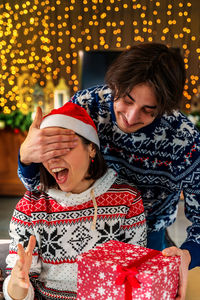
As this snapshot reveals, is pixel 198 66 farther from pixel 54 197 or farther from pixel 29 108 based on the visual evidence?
pixel 54 197

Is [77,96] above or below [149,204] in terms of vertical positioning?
above

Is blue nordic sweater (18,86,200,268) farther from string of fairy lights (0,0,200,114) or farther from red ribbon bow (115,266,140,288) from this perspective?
string of fairy lights (0,0,200,114)

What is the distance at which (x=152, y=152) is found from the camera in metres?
1.26

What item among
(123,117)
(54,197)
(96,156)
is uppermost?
(123,117)

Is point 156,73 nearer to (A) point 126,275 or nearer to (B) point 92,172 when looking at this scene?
(B) point 92,172

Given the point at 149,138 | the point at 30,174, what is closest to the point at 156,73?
the point at 149,138

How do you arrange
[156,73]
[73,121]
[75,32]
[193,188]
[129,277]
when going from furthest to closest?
[75,32] < [193,188] < [73,121] < [156,73] < [129,277]

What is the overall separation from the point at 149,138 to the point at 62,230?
1.43 feet

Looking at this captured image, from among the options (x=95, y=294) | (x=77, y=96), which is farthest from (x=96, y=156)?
(x=95, y=294)

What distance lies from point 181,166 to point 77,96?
18.5 inches

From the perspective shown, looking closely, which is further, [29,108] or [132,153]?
[29,108]

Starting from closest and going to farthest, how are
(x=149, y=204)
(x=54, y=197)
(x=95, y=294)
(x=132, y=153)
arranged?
1. (x=95, y=294)
2. (x=54, y=197)
3. (x=132, y=153)
4. (x=149, y=204)

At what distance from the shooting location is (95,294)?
77 cm

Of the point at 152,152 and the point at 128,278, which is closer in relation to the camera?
the point at 128,278
